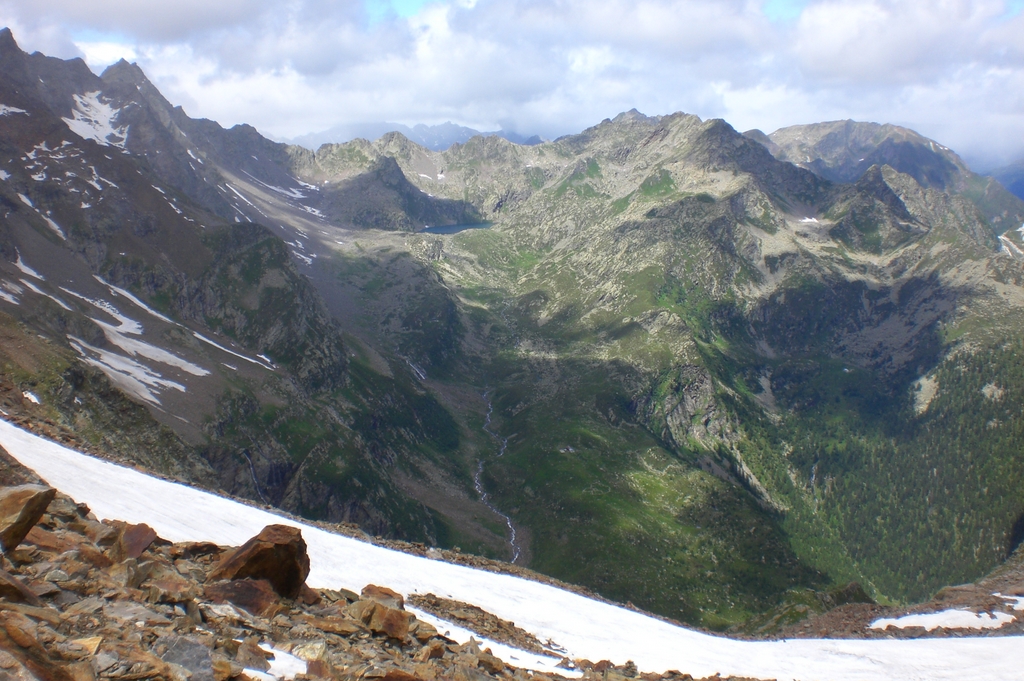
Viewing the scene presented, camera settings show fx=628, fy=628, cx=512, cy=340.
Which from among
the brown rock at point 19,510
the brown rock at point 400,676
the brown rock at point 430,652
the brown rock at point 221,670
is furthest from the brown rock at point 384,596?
the brown rock at point 19,510

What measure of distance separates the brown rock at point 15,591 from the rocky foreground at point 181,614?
3cm

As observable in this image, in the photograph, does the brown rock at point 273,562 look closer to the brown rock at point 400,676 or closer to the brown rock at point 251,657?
the brown rock at point 251,657

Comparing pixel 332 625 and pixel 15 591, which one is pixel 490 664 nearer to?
pixel 332 625

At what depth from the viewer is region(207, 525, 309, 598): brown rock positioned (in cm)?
1753

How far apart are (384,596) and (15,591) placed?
37.4 feet

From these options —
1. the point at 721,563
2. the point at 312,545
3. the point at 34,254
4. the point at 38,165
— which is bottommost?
the point at 721,563

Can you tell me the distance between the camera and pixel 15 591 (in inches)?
443

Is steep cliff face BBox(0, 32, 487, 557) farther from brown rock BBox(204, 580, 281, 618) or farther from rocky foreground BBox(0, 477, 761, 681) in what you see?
brown rock BBox(204, 580, 281, 618)

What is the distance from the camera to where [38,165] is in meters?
164

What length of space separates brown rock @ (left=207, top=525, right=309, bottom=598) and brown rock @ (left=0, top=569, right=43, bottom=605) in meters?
5.75

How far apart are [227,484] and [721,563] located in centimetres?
13925

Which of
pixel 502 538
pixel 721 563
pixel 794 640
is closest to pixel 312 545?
Answer: pixel 794 640

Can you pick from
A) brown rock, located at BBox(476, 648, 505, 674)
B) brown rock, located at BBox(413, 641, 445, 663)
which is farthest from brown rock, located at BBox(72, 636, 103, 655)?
brown rock, located at BBox(476, 648, 505, 674)

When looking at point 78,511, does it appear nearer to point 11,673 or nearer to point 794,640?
point 11,673
